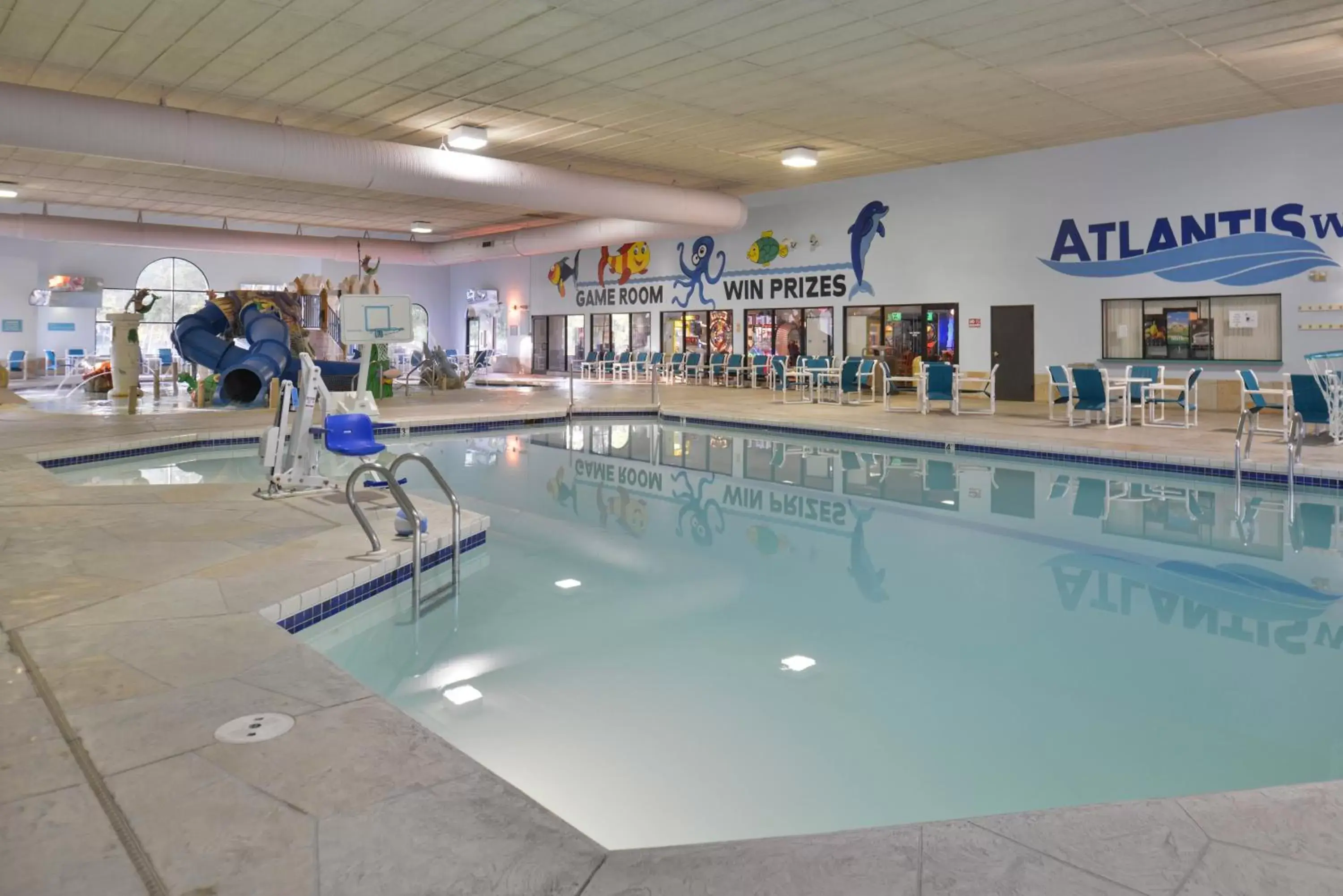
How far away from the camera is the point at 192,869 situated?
185cm

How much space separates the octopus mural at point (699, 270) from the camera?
18.6 metres

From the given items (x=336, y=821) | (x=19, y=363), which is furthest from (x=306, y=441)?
(x=19, y=363)

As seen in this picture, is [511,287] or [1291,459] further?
[511,287]

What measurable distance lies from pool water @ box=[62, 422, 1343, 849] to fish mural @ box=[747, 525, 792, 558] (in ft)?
0.09

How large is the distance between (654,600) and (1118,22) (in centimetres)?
640

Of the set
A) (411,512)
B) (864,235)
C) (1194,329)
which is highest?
(864,235)

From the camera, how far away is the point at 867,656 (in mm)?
3881

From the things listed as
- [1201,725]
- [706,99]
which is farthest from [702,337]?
[1201,725]

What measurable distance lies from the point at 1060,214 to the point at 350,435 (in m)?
10.6

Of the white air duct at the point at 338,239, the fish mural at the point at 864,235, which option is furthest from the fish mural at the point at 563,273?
the fish mural at the point at 864,235

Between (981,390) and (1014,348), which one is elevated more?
(1014,348)

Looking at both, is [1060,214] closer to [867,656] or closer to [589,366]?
[867,656]

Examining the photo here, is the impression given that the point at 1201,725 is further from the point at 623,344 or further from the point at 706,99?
the point at 623,344

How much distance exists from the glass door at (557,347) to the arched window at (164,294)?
28.0ft
